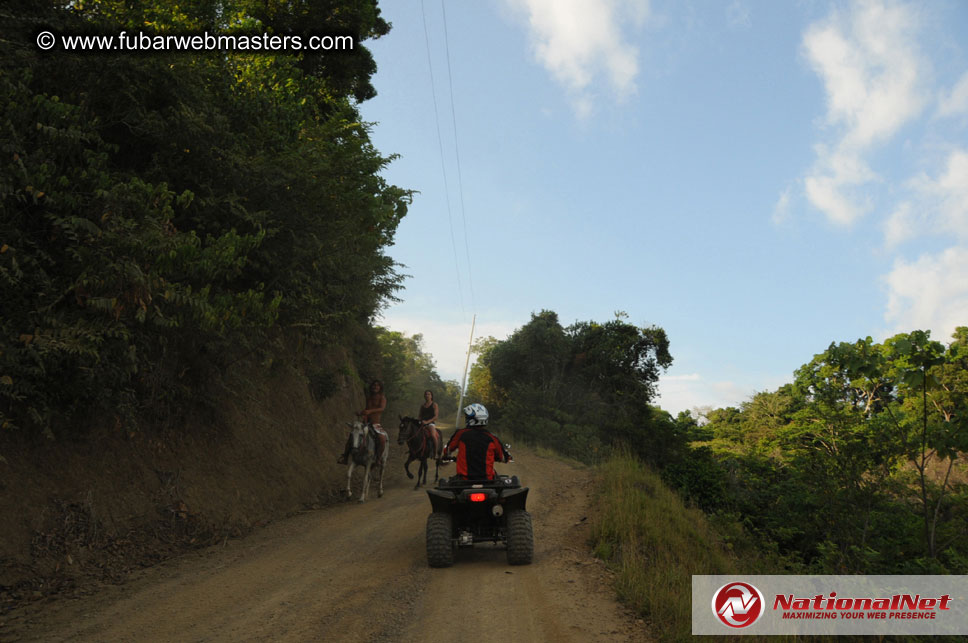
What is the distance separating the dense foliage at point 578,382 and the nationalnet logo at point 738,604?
73.7 feet

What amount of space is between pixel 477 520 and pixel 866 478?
31.0 feet

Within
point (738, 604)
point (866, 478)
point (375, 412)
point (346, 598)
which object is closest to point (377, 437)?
point (375, 412)

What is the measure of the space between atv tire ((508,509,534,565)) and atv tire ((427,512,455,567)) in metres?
0.87

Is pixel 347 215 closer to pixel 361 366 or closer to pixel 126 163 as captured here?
pixel 126 163

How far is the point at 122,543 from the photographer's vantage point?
24.8ft

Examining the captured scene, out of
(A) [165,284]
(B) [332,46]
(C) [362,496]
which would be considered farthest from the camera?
(B) [332,46]

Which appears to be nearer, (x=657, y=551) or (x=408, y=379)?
(x=657, y=551)

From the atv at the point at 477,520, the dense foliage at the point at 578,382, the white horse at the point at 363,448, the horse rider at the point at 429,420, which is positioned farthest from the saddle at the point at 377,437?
the dense foliage at the point at 578,382

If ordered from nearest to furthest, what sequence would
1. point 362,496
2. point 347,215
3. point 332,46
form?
point 347,215
point 362,496
point 332,46

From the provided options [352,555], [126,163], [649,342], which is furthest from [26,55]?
[649,342]

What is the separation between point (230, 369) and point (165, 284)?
5073mm

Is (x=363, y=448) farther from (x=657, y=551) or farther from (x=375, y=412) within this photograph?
(x=657, y=551)

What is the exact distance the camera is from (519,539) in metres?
7.44

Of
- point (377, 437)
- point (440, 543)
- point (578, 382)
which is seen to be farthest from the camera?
point (578, 382)
